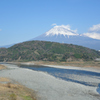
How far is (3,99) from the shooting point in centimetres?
1476

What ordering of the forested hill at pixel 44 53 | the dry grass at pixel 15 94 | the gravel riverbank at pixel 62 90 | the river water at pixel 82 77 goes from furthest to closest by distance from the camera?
1. the forested hill at pixel 44 53
2. the river water at pixel 82 77
3. the gravel riverbank at pixel 62 90
4. the dry grass at pixel 15 94

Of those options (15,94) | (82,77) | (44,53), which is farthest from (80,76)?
(44,53)

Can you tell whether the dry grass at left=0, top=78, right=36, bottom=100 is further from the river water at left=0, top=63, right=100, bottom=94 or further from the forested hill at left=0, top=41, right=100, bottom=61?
the forested hill at left=0, top=41, right=100, bottom=61

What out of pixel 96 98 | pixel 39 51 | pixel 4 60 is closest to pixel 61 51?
pixel 39 51

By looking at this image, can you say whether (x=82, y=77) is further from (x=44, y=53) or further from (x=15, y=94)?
(x=44, y=53)

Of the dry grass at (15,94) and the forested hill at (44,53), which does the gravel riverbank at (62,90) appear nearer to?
the dry grass at (15,94)

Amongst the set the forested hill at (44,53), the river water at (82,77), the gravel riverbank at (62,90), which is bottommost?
the gravel riverbank at (62,90)

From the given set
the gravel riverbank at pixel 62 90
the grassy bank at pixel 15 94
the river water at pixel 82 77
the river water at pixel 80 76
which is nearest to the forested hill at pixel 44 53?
the river water at pixel 80 76

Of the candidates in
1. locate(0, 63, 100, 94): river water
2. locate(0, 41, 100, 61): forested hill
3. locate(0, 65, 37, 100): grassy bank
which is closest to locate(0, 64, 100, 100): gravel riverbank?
locate(0, 65, 37, 100): grassy bank

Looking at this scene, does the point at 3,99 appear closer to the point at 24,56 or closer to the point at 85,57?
the point at 85,57

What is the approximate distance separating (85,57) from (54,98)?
97429 millimetres

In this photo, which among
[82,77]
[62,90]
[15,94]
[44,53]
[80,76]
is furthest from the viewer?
[44,53]

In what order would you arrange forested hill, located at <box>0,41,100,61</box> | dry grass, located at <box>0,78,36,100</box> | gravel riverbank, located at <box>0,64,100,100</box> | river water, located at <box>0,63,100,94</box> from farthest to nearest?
forested hill, located at <box>0,41,100,61</box> < river water, located at <box>0,63,100,94</box> < gravel riverbank, located at <box>0,64,100,100</box> < dry grass, located at <box>0,78,36,100</box>

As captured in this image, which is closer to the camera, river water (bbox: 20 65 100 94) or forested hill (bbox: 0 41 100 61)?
river water (bbox: 20 65 100 94)
